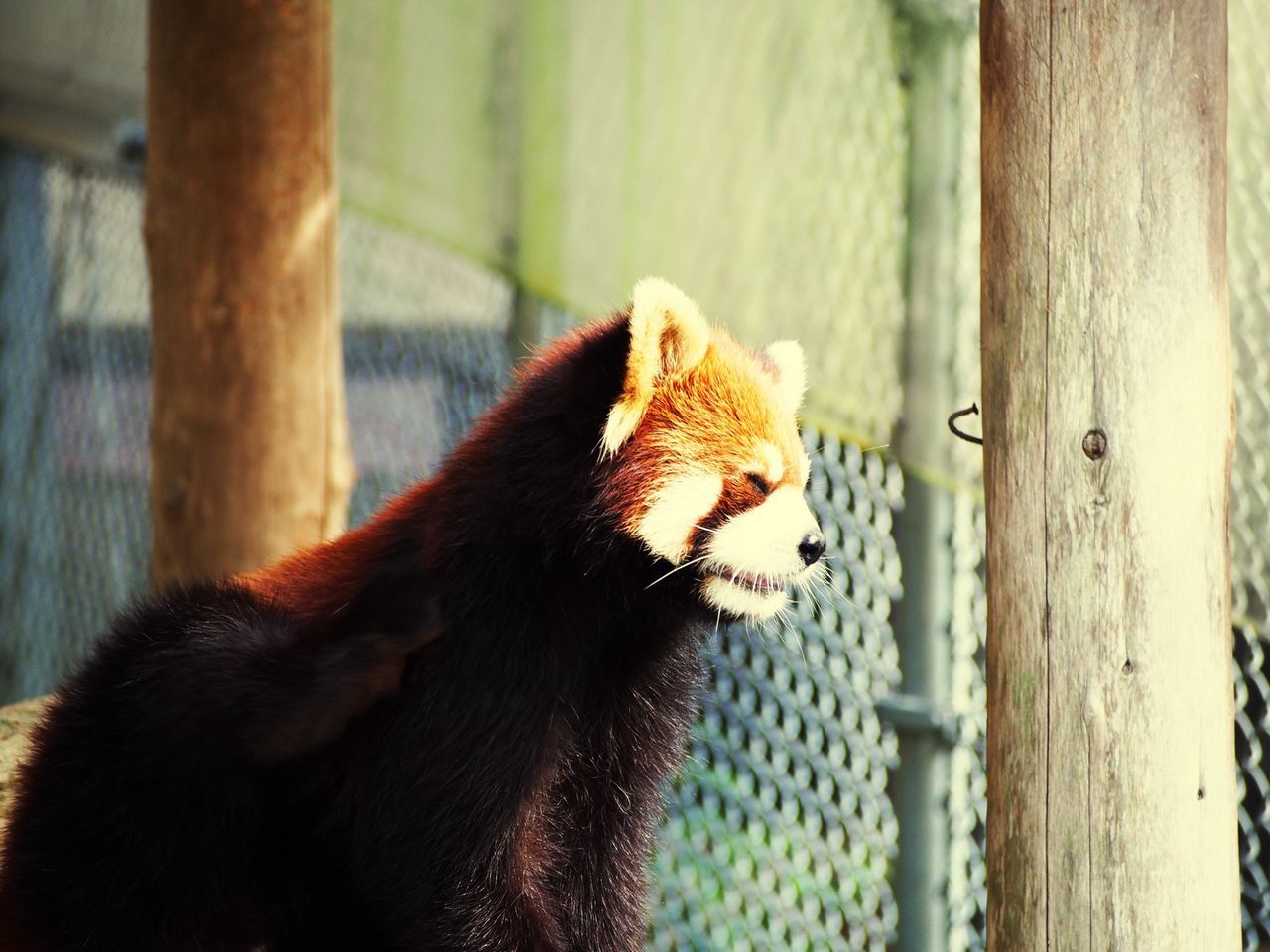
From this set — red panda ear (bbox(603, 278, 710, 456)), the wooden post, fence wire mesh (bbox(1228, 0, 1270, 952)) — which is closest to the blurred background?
fence wire mesh (bbox(1228, 0, 1270, 952))

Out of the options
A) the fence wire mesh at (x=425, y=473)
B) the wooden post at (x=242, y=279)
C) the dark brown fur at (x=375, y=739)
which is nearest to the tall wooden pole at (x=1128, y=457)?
the dark brown fur at (x=375, y=739)

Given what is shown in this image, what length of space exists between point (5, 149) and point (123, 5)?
865mm

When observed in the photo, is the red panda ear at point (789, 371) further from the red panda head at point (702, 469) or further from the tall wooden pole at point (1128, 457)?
the tall wooden pole at point (1128, 457)

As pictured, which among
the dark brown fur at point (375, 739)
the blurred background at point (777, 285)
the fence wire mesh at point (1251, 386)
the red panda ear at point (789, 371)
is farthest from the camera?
the blurred background at point (777, 285)

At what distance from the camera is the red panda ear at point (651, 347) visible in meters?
2.03

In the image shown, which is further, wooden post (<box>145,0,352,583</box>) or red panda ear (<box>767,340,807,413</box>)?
wooden post (<box>145,0,352,583</box>)

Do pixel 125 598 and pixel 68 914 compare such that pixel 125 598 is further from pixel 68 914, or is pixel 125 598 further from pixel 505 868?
pixel 505 868

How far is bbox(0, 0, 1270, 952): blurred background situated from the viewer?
A: 281 centimetres

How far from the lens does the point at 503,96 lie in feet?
11.7

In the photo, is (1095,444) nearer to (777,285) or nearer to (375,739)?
A: (375,739)

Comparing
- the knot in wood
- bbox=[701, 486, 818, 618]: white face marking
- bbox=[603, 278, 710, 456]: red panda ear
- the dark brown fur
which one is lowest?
the dark brown fur

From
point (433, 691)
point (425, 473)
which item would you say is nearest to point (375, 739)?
point (433, 691)

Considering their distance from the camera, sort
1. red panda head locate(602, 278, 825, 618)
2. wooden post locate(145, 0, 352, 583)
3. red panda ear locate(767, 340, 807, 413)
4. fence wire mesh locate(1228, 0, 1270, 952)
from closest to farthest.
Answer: red panda head locate(602, 278, 825, 618), red panda ear locate(767, 340, 807, 413), fence wire mesh locate(1228, 0, 1270, 952), wooden post locate(145, 0, 352, 583)

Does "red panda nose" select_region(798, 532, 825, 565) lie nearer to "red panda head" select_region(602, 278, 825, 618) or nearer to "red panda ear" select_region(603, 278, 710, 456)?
"red panda head" select_region(602, 278, 825, 618)
